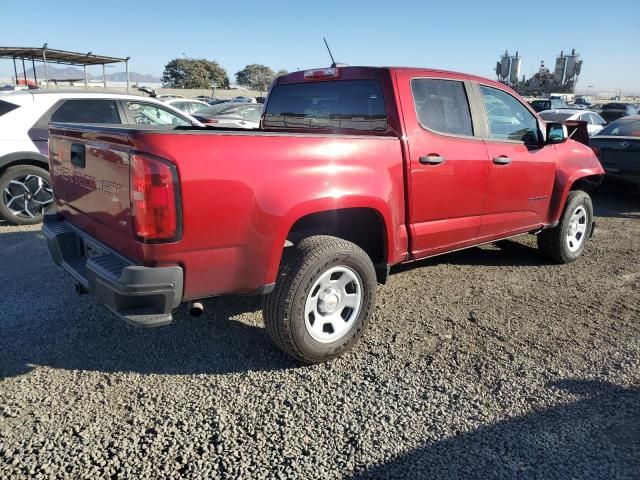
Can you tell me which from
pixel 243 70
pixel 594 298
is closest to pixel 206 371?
pixel 594 298

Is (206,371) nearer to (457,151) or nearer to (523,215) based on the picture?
(457,151)

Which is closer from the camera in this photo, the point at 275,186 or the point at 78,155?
the point at 275,186

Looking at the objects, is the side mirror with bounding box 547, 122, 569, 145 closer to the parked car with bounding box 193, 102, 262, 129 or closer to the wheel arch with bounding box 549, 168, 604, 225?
the wheel arch with bounding box 549, 168, 604, 225

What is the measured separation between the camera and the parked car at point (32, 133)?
5926 millimetres

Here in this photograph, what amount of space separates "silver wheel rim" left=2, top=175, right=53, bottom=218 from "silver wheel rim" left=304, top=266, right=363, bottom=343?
460 centimetres

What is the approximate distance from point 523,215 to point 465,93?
134 cm

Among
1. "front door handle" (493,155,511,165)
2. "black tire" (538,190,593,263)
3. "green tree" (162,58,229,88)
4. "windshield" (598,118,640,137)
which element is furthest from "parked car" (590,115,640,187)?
"green tree" (162,58,229,88)

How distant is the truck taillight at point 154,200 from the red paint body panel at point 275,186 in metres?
0.04

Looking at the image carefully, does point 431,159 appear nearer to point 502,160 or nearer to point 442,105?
point 442,105

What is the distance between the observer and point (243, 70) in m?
103

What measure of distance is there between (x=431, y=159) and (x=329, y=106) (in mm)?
986

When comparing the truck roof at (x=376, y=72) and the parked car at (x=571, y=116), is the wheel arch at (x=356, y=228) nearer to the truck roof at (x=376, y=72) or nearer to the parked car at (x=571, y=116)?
the truck roof at (x=376, y=72)

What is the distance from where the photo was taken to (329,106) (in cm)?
395

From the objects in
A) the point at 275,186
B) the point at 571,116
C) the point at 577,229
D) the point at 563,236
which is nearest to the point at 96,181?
the point at 275,186
